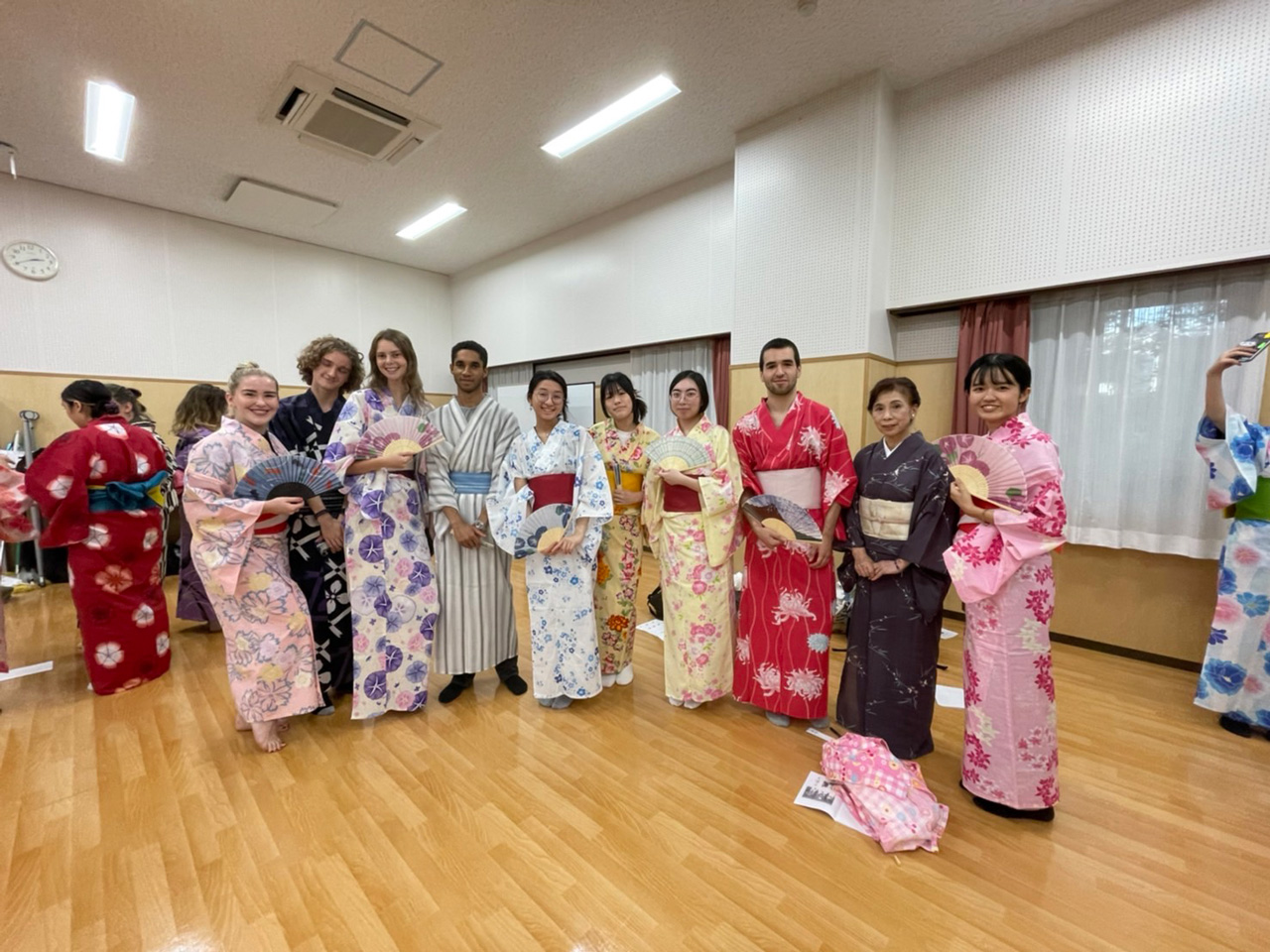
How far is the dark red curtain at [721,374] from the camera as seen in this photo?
4.66 m

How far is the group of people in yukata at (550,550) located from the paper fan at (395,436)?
4 cm

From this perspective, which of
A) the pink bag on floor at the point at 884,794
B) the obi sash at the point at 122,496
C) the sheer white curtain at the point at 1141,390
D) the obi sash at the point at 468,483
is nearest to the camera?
the pink bag on floor at the point at 884,794

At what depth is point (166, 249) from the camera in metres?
5.25

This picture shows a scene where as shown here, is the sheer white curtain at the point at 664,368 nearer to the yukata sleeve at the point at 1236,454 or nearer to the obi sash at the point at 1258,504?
the yukata sleeve at the point at 1236,454

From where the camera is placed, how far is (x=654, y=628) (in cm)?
347

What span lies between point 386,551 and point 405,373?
816mm

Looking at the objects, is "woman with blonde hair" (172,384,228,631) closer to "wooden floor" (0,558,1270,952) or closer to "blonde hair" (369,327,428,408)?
"wooden floor" (0,558,1270,952)

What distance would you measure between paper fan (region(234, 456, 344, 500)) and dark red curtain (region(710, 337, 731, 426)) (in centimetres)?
332

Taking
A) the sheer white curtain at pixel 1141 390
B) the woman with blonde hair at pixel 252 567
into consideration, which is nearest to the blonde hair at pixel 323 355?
the woman with blonde hair at pixel 252 567

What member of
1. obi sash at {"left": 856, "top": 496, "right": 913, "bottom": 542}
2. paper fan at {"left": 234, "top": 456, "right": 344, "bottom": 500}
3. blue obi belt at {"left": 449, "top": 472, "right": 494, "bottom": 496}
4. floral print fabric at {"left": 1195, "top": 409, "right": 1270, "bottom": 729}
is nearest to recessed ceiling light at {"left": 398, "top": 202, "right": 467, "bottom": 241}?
blue obi belt at {"left": 449, "top": 472, "right": 494, "bottom": 496}

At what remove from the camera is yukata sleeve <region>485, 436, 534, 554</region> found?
89.0 inches

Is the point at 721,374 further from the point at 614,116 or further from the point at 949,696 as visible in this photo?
the point at 949,696

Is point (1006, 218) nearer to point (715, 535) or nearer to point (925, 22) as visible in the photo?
point (925, 22)

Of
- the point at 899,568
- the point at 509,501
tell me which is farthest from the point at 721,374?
the point at 899,568
